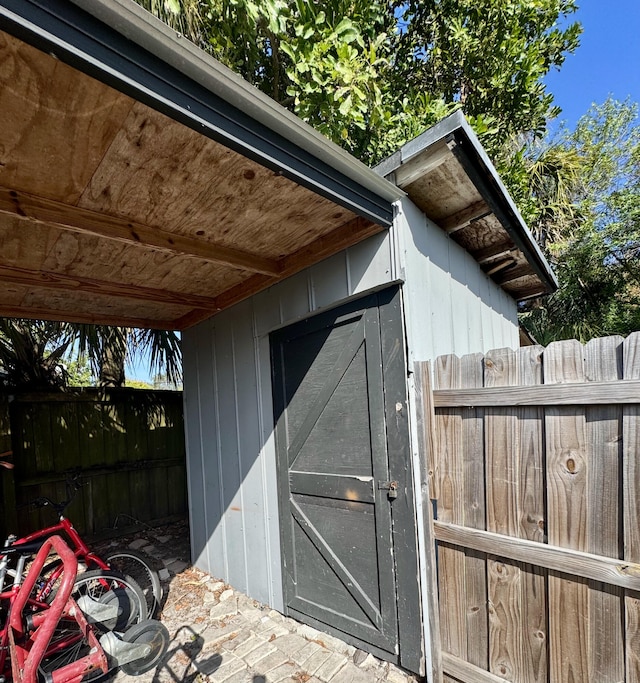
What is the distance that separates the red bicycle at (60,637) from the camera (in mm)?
1771

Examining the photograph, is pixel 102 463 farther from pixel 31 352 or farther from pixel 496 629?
pixel 496 629

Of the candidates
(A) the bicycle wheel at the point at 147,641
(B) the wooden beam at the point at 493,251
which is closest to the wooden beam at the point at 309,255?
(B) the wooden beam at the point at 493,251

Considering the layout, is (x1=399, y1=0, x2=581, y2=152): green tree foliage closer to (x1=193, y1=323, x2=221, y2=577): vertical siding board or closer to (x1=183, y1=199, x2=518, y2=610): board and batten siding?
(x1=183, y1=199, x2=518, y2=610): board and batten siding

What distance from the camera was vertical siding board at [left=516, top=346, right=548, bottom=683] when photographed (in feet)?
5.00

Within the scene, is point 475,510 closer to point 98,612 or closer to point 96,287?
point 98,612

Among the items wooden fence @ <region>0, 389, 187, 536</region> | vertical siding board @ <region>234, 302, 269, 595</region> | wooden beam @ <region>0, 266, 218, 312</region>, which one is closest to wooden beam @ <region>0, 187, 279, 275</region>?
vertical siding board @ <region>234, 302, 269, 595</region>

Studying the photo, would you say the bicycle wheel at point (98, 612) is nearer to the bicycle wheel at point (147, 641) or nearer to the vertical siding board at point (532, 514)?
the bicycle wheel at point (147, 641)

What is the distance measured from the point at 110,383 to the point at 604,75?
405 inches

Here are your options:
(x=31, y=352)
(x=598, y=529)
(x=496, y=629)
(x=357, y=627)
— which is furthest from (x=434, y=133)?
(x=31, y=352)

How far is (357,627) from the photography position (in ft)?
7.26

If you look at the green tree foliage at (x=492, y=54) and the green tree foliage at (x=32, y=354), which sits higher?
the green tree foliage at (x=492, y=54)

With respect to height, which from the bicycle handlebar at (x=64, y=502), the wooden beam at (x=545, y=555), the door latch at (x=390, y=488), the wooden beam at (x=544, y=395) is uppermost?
the wooden beam at (x=544, y=395)

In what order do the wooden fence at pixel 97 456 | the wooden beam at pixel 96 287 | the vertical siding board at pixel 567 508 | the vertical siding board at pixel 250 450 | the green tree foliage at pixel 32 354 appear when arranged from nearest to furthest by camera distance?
the vertical siding board at pixel 567 508
the wooden beam at pixel 96 287
the vertical siding board at pixel 250 450
the wooden fence at pixel 97 456
the green tree foliage at pixel 32 354

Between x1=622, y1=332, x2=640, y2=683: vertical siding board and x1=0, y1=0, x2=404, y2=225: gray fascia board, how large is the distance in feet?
4.20
